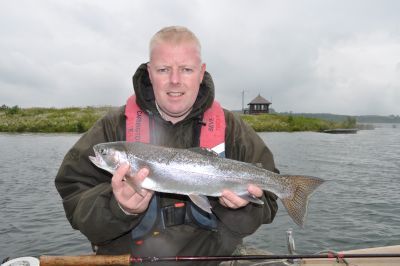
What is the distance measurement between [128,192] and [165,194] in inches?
35.6

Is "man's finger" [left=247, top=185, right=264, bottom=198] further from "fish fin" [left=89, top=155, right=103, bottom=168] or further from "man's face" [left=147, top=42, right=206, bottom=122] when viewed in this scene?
"fish fin" [left=89, top=155, right=103, bottom=168]

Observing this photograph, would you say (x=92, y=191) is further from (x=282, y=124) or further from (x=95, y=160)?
(x=282, y=124)

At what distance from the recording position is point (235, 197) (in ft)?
12.4

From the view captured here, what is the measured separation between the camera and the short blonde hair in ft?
13.0

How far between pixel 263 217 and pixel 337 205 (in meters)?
11.9

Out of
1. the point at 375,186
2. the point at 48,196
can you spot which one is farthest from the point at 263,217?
the point at 375,186

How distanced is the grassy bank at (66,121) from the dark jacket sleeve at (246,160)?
1743 inches

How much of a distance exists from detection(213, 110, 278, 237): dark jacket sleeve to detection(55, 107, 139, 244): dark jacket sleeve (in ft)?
3.34

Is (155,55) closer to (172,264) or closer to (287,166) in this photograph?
(172,264)

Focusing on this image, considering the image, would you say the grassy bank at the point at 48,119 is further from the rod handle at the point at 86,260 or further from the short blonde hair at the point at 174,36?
the rod handle at the point at 86,260

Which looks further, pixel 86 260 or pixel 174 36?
pixel 174 36

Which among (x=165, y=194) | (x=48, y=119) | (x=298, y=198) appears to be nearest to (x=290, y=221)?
(x=298, y=198)

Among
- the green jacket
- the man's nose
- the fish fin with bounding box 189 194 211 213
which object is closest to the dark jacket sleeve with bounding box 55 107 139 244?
the green jacket

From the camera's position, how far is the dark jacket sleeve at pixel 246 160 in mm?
4000
